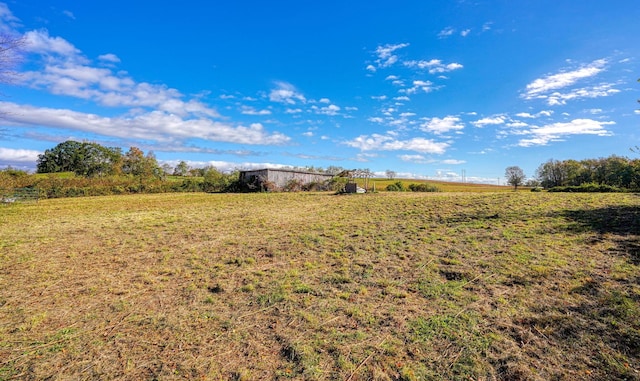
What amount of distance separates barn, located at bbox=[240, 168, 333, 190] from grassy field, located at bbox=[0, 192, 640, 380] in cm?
2243

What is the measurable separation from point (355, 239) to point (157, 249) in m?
5.27

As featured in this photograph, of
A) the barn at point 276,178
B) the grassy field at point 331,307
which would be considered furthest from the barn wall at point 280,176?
the grassy field at point 331,307

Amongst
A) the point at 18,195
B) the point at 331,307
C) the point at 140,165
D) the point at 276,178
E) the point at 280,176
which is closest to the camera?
the point at 331,307

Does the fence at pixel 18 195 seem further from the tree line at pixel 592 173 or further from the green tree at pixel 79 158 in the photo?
the tree line at pixel 592 173

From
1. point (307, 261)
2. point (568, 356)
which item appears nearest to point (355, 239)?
point (307, 261)

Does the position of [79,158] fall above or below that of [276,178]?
above

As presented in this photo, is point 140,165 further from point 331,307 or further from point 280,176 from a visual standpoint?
point 331,307

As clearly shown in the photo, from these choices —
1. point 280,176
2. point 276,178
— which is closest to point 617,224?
point 276,178

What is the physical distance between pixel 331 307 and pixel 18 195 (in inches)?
1072

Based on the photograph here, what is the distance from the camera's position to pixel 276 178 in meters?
30.8

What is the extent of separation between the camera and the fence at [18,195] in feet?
62.2

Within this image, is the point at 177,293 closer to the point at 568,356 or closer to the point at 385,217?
the point at 568,356

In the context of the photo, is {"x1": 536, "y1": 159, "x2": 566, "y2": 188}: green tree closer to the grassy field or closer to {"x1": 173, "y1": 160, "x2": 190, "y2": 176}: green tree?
the grassy field

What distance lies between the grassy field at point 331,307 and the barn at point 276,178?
22.4 metres
